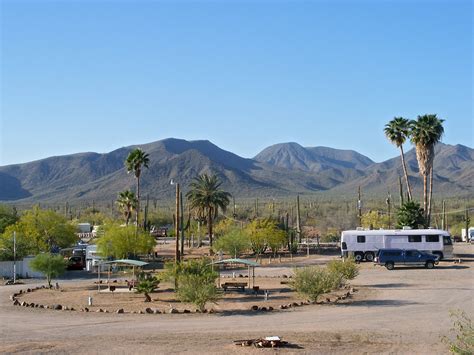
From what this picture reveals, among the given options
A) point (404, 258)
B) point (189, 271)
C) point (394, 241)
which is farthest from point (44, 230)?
point (189, 271)

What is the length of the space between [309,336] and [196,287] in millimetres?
7618

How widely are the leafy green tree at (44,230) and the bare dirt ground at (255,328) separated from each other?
64.0 ft

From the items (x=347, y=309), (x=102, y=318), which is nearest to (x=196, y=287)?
(x=102, y=318)

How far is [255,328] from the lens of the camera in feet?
86.1

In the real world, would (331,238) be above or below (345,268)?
above

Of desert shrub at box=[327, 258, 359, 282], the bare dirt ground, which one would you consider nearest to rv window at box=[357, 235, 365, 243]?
desert shrub at box=[327, 258, 359, 282]

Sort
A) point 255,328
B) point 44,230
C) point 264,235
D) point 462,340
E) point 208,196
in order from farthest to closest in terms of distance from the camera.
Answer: point 208,196 < point 264,235 < point 44,230 < point 255,328 < point 462,340

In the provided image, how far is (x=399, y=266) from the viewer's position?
180 feet

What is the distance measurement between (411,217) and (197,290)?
121 ft

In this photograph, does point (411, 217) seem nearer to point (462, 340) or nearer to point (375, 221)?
point (375, 221)

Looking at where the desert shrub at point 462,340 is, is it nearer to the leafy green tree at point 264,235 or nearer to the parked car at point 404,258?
the parked car at point 404,258

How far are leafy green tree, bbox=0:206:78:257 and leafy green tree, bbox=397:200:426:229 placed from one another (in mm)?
31663

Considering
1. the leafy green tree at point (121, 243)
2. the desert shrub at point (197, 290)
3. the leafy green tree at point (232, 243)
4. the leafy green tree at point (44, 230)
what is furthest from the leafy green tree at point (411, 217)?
the desert shrub at point (197, 290)

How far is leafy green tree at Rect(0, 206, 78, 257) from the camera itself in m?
53.8
